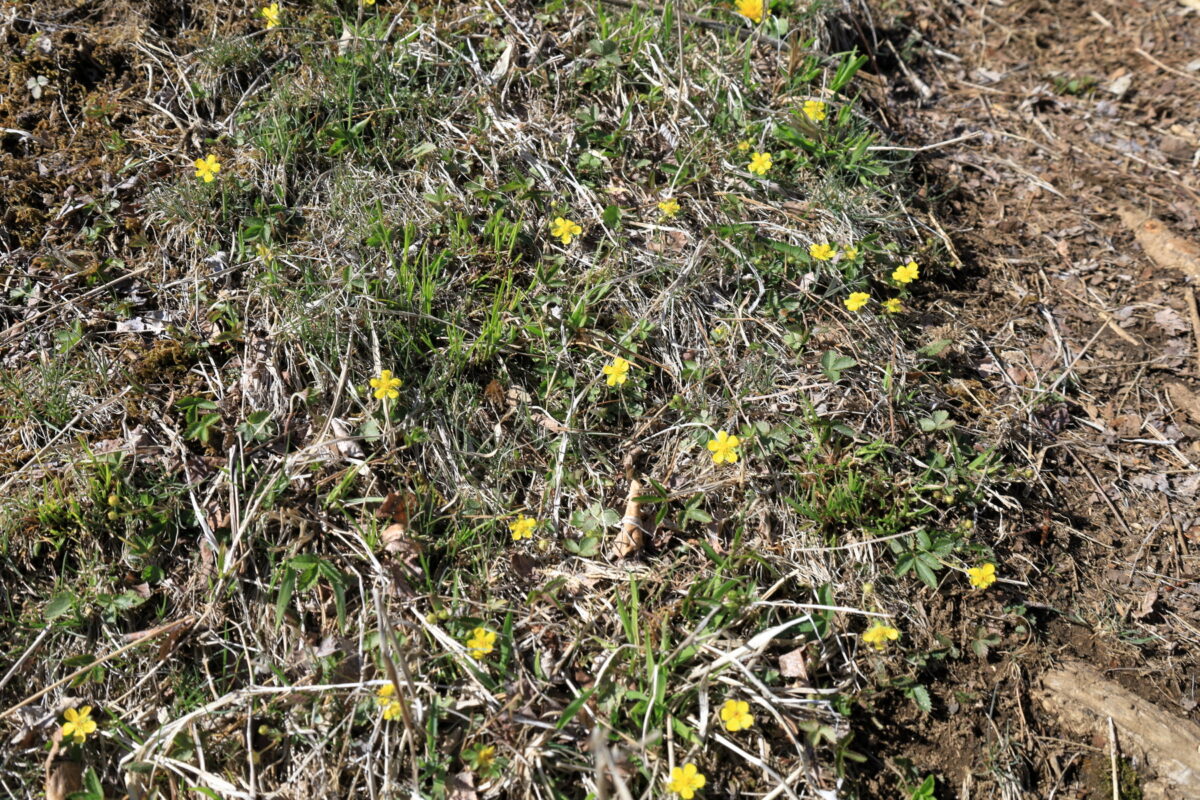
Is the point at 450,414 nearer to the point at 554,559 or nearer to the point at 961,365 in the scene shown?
the point at 554,559

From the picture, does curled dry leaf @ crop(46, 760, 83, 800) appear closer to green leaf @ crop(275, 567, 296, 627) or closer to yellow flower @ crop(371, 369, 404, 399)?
green leaf @ crop(275, 567, 296, 627)

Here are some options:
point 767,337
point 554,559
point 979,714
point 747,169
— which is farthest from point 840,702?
point 747,169

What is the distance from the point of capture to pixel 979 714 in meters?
2.51

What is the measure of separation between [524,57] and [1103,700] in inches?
131

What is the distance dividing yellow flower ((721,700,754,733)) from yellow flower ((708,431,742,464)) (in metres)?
0.76

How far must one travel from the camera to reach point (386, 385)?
2701 mm

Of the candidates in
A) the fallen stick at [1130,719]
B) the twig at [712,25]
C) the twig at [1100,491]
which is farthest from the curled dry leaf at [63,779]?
the twig at [712,25]

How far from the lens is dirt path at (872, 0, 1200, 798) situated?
2.53 meters

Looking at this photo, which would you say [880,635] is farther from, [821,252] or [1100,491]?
[821,252]

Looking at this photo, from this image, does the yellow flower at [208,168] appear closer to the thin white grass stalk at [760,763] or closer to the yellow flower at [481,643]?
the yellow flower at [481,643]

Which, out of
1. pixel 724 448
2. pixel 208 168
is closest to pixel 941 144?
pixel 724 448

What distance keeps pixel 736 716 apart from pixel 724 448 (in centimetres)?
85

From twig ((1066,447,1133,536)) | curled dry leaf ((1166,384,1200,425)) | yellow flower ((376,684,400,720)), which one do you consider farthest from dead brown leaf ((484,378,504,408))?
curled dry leaf ((1166,384,1200,425))

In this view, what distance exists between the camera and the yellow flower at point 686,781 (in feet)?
7.07
